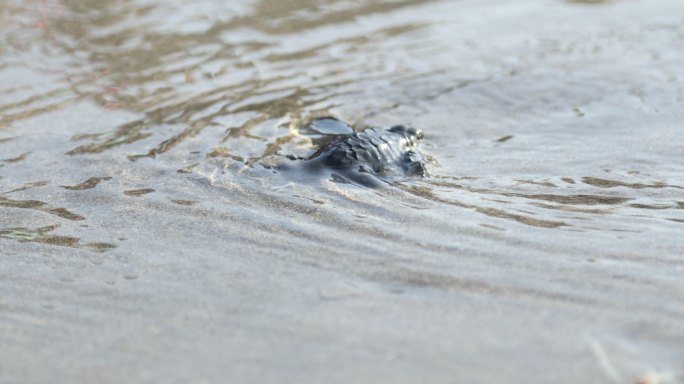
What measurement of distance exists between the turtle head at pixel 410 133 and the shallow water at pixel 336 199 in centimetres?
20

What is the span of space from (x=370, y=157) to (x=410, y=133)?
62cm

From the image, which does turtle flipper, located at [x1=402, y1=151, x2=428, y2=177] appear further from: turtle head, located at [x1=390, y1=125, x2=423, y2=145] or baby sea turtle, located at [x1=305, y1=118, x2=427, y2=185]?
turtle head, located at [x1=390, y1=125, x2=423, y2=145]

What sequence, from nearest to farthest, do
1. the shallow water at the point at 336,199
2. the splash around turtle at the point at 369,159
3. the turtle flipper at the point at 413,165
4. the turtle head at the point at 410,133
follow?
the shallow water at the point at 336,199 < the splash around turtle at the point at 369,159 < the turtle flipper at the point at 413,165 < the turtle head at the point at 410,133

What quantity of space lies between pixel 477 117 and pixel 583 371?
Answer: 10.2 ft

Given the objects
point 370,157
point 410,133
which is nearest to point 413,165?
point 370,157

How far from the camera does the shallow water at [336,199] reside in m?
2.63

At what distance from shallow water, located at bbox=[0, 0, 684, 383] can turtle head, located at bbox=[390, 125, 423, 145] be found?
199 mm

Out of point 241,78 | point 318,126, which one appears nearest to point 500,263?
point 318,126

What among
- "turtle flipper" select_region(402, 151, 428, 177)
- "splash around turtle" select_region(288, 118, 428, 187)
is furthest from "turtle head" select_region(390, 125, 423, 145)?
"turtle flipper" select_region(402, 151, 428, 177)

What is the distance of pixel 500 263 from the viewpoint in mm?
3150

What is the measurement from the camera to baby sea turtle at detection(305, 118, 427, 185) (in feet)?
13.8

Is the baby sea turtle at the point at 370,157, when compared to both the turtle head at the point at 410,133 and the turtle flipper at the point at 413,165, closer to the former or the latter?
the turtle flipper at the point at 413,165

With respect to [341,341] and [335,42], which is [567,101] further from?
[341,341]

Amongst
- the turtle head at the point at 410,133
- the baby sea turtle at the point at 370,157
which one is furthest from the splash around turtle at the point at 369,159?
the turtle head at the point at 410,133
